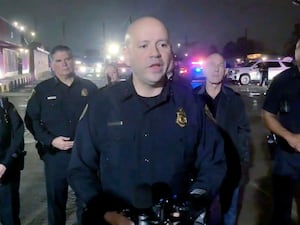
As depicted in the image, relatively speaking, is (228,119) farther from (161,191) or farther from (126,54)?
(161,191)

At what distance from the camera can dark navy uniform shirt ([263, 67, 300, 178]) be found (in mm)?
3932

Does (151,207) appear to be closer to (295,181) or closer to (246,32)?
(295,181)

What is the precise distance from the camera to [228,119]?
4.41 m

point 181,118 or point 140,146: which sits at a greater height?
point 181,118

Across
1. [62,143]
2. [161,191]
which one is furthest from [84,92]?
[161,191]

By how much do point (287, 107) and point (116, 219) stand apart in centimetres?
240

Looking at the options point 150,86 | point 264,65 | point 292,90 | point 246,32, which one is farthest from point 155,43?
point 246,32

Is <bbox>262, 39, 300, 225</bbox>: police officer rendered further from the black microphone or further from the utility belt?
the black microphone

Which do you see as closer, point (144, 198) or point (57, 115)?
point (144, 198)

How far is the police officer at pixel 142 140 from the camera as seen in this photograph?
7.30 ft

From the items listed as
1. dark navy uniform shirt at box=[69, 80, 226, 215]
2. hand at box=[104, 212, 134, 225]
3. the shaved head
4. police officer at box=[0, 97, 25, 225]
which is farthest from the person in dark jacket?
hand at box=[104, 212, 134, 225]

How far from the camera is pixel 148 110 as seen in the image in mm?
2264

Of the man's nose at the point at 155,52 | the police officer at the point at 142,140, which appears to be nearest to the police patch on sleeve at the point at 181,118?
the police officer at the point at 142,140

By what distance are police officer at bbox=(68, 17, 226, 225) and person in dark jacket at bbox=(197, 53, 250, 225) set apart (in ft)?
6.81
